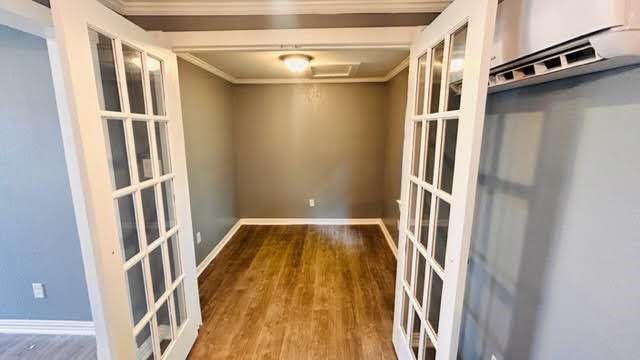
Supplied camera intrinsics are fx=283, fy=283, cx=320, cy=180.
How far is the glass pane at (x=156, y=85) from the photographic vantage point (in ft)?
5.02

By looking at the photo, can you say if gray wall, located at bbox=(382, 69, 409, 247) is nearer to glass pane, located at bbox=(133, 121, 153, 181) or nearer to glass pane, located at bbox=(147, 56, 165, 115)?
glass pane, located at bbox=(147, 56, 165, 115)

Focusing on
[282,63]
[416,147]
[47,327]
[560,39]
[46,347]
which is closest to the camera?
[560,39]

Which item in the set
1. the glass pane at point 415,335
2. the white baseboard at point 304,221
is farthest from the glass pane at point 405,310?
the white baseboard at point 304,221

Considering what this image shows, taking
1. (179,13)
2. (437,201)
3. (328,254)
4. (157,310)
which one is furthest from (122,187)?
(328,254)

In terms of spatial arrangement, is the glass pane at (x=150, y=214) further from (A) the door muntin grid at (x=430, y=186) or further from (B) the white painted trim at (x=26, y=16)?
(A) the door muntin grid at (x=430, y=186)

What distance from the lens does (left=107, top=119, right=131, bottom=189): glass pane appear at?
121 cm

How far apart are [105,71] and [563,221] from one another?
5.98ft

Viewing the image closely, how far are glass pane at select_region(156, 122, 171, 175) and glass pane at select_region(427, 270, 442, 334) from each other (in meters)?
1.54

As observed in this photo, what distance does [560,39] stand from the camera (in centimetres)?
78

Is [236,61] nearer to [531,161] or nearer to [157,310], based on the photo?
[157,310]

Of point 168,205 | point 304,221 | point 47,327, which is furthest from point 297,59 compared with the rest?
point 47,327

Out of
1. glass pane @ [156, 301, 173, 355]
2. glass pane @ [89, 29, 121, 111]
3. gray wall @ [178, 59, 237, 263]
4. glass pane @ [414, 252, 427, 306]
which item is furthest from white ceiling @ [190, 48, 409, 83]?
glass pane @ [156, 301, 173, 355]

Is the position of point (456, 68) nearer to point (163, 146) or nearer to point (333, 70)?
point (163, 146)

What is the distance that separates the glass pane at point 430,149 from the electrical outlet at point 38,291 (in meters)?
2.68
